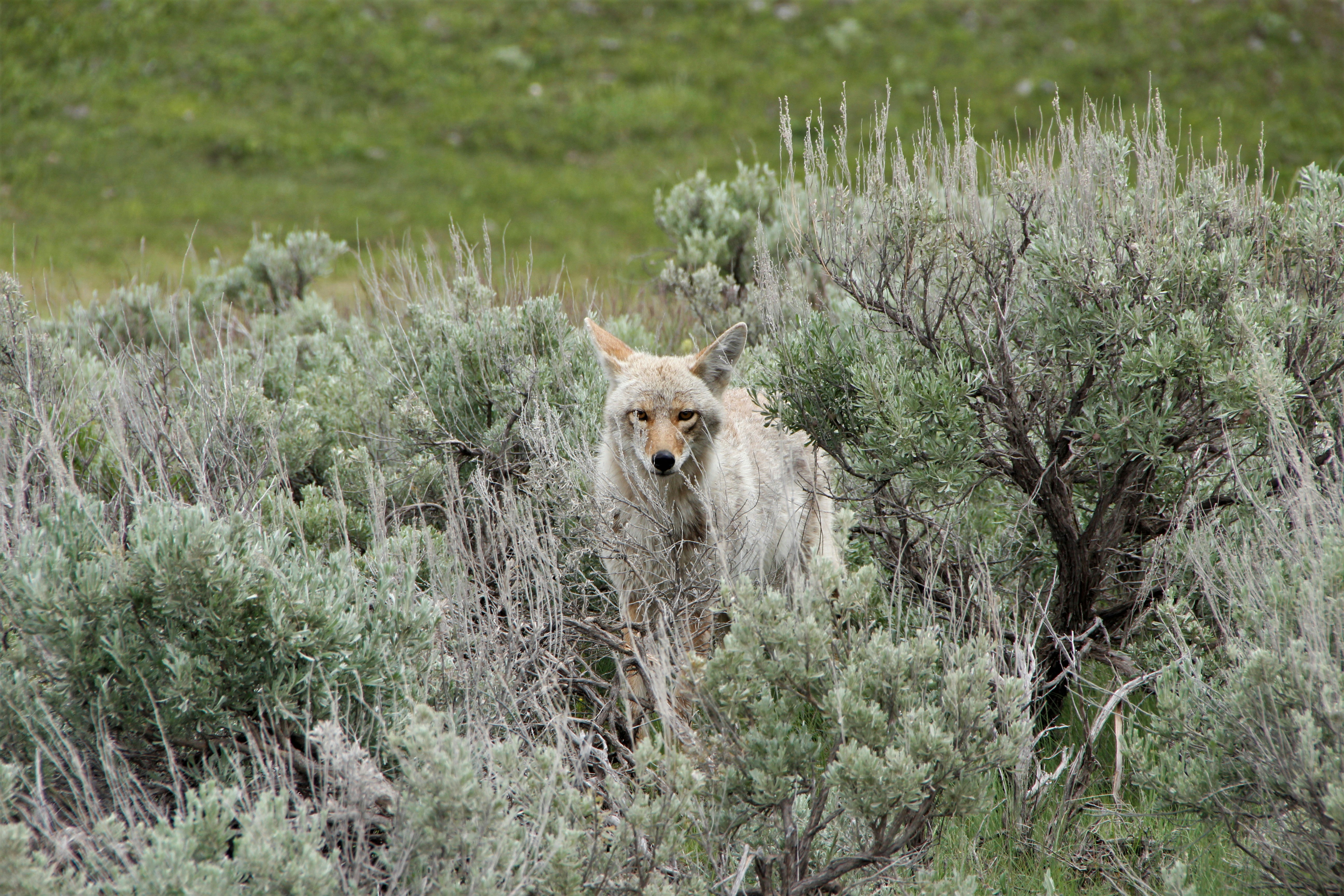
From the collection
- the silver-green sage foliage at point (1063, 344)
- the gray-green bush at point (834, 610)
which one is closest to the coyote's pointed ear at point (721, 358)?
the gray-green bush at point (834, 610)

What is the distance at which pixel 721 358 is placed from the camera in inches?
206

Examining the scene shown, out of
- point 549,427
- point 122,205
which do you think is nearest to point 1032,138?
point 549,427

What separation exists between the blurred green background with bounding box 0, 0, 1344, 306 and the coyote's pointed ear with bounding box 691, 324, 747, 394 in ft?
36.6

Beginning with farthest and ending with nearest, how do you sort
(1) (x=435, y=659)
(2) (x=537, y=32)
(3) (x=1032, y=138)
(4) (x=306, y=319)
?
(2) (x=537, y=32) < (4) (x=306, y=319) < (3) (x=1032, y=138) < (1) (x=435, y=659)

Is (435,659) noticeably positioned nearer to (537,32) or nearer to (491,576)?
(491,576)

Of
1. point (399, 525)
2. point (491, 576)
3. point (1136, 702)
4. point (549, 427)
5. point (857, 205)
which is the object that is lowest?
point (1136, 702)

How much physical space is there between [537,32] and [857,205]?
2020 cm

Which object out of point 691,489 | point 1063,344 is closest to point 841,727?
point 1063,344

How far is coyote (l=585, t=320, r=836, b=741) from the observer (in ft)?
14.0

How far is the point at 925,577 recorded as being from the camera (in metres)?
4.10

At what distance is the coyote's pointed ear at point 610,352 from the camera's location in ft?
17.5

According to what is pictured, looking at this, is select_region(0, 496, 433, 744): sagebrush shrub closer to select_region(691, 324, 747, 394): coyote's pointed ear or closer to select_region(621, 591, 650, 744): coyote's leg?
select_region(621, 591, 650, 744): coyote's leg

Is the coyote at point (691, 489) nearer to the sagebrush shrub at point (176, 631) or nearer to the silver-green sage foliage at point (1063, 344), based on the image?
the silver-green sage foliage at point (1063, 344)

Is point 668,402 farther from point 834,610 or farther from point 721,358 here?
point 834,610
